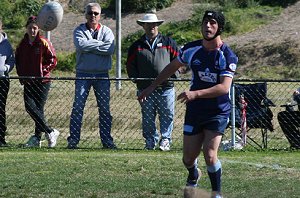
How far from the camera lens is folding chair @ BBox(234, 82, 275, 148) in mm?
15008

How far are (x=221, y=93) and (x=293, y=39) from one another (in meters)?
20.9

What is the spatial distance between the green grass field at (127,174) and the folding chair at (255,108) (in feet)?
3.26

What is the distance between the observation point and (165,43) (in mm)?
14234

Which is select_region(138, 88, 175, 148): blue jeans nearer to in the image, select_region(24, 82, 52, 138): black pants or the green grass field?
the green grass field

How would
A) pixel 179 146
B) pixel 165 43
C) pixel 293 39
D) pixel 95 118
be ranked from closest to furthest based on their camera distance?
pixel 165 43 < pixel 179 146 < pixel 95 118 < pixel 293 39

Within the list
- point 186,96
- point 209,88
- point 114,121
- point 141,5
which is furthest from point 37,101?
point 141,5

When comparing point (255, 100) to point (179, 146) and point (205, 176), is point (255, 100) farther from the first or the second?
point (205, 176)

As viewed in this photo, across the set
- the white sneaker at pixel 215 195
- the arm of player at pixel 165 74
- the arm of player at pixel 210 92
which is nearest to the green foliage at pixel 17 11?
the arm of player at pixel 165 74

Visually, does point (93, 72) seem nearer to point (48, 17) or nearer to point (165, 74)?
point (48, 17)

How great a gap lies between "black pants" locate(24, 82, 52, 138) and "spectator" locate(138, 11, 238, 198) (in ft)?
17.3

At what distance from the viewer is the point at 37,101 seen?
1491 cm

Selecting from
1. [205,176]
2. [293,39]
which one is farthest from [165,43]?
[293,39]

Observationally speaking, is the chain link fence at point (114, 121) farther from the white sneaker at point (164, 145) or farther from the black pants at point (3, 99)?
the white sneaker at point (164, 145)

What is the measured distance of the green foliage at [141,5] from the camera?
35.5 m
